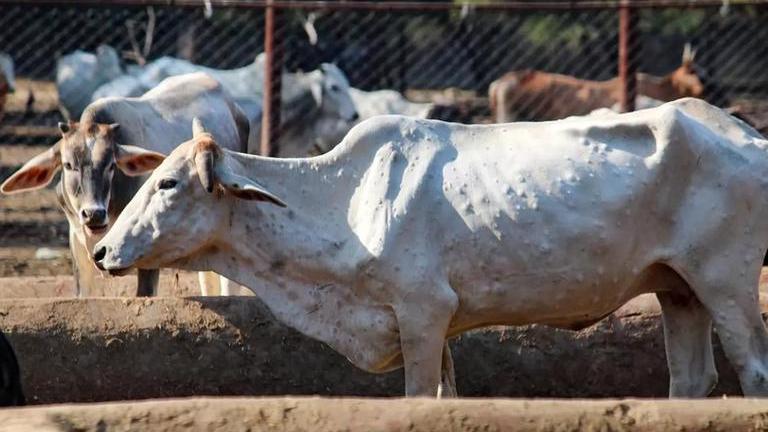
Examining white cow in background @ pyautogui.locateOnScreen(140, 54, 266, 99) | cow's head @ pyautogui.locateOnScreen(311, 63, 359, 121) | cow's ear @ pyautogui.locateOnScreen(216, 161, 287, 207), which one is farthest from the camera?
white cow in background @ pyautogui.locateOnScreen(140, 54, 266, 99)

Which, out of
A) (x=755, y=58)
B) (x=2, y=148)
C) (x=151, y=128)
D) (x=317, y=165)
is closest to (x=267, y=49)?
(x=151, y=128)

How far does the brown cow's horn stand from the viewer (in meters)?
6.49

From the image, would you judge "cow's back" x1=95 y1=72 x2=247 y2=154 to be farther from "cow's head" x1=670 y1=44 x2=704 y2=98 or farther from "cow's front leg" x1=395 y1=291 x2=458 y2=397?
"cow's head" x1=670 y1=44 x2=704 y2=98

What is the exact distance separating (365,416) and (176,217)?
195 centimetres

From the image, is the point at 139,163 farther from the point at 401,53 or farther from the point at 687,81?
the point at 687,81

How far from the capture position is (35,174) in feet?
28.0

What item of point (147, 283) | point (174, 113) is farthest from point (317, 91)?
point (147, 283)

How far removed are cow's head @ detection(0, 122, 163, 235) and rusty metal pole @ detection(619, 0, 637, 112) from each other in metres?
4.83

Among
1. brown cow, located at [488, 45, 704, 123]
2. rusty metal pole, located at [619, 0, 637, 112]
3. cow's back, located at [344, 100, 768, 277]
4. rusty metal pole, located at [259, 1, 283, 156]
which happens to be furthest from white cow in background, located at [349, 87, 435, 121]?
cow's back, located at [344, 100, 768, 277]

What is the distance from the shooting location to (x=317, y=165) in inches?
267

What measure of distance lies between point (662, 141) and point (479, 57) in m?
14.5

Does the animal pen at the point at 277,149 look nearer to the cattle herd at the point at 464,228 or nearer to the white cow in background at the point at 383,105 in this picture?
the white cow in background at the point at 383,105

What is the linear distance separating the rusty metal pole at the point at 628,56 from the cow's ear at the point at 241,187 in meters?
6.50

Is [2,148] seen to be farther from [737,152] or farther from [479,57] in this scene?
[737,152]
